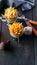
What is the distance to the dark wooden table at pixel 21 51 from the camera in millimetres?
1214

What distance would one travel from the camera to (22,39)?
4.02 ft

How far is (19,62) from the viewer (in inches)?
47.8

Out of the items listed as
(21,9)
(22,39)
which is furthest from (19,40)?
(21,9)

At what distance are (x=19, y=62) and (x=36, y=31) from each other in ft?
0.62

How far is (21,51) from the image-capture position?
4.00 feet

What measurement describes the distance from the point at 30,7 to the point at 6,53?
0.91ft

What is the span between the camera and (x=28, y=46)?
4.02ft

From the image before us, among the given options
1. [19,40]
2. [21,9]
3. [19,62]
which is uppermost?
[21,9]

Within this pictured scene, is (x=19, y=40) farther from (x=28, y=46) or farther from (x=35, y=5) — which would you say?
(x=35, y=5)

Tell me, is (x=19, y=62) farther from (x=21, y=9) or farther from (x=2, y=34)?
(x=21, y=9)

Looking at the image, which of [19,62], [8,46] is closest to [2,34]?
[8,46]

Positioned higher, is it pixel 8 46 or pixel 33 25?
pixel 33 25

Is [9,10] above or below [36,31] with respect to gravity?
above

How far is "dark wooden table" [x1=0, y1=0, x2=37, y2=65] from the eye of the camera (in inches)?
47.8
